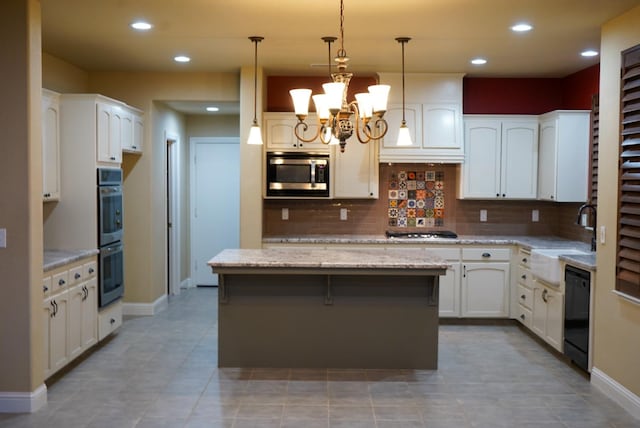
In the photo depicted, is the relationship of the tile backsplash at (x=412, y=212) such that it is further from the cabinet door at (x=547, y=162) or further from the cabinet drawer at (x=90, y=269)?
the cabinet drawer at (x=90, y=269)

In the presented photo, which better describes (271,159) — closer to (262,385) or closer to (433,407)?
(262,385)

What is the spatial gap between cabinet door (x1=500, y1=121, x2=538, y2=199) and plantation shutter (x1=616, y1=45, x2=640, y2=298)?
245 cm

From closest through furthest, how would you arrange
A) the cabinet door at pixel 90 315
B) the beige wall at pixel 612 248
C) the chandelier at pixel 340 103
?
the chandelier at pixel 340 103 → the beige wall at pixel 612 248 → the cabinet door at pixel 90 315

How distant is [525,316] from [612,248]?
1.93m

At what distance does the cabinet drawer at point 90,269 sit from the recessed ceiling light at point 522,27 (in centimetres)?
383

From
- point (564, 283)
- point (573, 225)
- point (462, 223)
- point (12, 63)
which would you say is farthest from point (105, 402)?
point (573, 225)

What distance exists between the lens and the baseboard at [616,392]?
4.04m

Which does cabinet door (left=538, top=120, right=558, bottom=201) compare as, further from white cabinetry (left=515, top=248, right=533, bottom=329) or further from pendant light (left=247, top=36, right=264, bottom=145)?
pendant light (left=247, top=36, right=264, bottom=145)

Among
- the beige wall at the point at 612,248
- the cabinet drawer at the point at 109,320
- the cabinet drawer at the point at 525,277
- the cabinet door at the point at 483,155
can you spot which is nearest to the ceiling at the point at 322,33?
the beige wall at the point at 612,248

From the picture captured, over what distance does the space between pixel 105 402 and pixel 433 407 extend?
7.20 feet

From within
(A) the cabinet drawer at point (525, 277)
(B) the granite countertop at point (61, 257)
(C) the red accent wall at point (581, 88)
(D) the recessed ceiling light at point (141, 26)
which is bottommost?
(A) the cabinet drawer at point (525, 277)

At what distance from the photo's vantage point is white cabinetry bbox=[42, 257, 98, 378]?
445 cm

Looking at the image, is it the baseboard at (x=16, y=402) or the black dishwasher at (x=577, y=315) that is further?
the black dishwasher at (x=577, y=315)

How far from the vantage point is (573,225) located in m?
6.57
